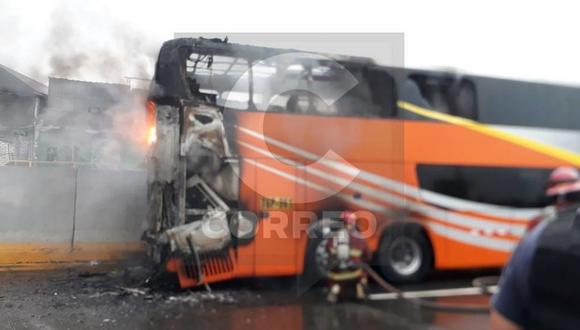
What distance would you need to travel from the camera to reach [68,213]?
8.32 meters

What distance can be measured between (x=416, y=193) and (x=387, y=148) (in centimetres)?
84

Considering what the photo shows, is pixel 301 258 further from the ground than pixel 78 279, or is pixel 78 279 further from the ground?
pixel 301 258

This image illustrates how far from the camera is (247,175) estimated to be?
20.1 feet

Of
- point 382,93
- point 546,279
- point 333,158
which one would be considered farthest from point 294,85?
point 546,279

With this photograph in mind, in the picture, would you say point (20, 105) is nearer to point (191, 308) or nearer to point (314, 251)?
point (191, 308)

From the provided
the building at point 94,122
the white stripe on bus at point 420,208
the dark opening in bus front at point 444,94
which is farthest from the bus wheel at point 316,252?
the building at point 94,122

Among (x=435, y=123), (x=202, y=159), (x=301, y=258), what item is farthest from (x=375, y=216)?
(x=202, y=159)

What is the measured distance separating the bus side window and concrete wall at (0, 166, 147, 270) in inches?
184

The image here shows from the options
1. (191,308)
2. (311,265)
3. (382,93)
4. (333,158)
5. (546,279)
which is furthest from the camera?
(382,93)

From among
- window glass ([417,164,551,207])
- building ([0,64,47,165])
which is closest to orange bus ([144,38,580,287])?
window glass ([417,164,551,207])

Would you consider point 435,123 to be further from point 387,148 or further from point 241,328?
point 241,328

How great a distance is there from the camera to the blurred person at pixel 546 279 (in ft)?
3.99

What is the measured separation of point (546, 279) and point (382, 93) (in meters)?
5.74

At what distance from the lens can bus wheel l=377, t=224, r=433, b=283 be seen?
6730mm
